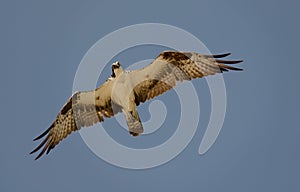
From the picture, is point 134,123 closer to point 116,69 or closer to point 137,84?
point 137,84

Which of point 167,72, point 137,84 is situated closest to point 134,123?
point 137,84

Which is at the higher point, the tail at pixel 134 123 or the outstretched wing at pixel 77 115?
the outstretched wing at pixel 77 115

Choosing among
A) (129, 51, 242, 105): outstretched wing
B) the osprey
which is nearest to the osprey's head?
the osprey

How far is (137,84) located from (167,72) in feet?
2.24

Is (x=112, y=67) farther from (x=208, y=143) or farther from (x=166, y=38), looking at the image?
(x=208, y=143)

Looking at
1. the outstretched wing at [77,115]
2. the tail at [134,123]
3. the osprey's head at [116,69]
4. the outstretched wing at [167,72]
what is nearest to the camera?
the tail at [134,123]

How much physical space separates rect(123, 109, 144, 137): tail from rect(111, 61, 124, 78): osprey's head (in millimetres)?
845

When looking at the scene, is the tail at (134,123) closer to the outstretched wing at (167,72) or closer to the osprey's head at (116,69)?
the outstretched wing at (167,72)

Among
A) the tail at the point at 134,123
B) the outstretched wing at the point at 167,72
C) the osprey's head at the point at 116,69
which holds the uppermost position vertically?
the osprey's head at the point at 116,69

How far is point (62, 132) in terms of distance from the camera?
1648 cm

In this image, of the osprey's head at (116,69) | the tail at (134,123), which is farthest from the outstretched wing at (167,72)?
the tail at (134,123)

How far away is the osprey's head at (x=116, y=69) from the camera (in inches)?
613

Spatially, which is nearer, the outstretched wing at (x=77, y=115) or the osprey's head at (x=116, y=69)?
the osprey's head at (x=116, y=69)

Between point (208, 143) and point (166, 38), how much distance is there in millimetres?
2747
